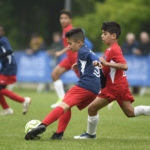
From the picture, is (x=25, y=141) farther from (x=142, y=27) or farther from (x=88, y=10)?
(x=88, y=10)

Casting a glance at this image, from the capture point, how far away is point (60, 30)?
33000mm

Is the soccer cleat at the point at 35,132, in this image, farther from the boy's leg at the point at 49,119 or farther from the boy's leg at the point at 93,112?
the boy's leg at the point at 93,112

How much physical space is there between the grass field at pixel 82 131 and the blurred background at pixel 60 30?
110 inches

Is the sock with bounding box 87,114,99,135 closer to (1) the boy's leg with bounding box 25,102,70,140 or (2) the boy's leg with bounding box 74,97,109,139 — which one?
(2) the boy's leg with bounding box 74,97,109,139

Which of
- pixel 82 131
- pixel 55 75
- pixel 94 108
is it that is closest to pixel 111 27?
pixel 94 108

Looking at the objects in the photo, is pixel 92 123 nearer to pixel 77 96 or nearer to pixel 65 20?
pixel 77 96

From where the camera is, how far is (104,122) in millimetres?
9078

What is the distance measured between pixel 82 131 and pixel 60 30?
25.4m

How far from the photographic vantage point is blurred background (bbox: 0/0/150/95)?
1705 centimetres

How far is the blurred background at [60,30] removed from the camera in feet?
55.9

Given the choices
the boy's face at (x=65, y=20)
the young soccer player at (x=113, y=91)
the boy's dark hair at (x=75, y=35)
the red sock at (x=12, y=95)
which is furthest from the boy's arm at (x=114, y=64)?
the boy's face at (x=65, y=20)

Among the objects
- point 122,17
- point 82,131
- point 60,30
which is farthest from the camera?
point 60,30

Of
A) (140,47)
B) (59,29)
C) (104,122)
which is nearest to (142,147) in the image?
(104,122)

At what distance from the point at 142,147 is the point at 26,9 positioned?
28.3 meters
